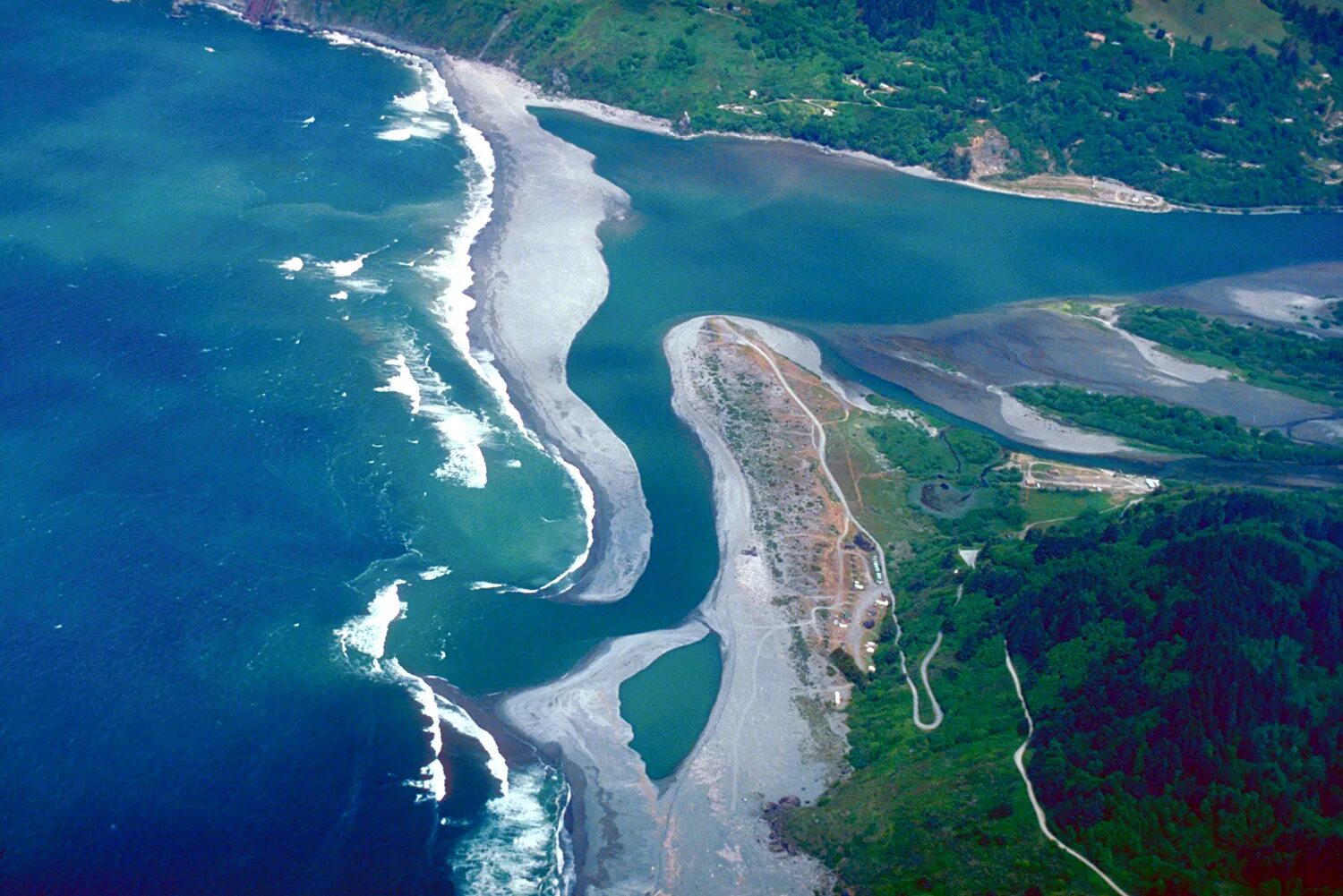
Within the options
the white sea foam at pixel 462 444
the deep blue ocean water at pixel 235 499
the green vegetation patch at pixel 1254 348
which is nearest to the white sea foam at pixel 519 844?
the deep blue ocean water at pixel 235 499

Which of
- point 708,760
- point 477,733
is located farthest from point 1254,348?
point 477,733

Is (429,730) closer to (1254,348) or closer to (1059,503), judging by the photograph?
(1059,503)

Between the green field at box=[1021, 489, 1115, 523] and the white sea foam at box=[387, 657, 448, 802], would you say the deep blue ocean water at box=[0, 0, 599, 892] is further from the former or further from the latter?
the green field at box=[1021, 489, 1115, 523]

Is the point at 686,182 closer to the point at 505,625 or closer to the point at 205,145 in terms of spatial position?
the point at 205,145

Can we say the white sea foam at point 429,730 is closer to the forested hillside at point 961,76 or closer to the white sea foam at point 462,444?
the white sea foam at point 462,444

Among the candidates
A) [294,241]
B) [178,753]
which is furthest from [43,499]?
[294,241]

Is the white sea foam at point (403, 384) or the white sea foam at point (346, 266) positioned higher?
the white sea foam at point (346, 266)
